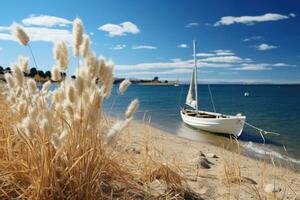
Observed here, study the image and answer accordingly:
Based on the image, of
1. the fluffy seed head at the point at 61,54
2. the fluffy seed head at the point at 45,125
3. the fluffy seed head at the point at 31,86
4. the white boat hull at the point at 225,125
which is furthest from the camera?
the white boat hull at the point at 225,125

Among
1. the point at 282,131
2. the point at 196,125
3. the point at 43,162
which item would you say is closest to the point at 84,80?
the point at 43,162

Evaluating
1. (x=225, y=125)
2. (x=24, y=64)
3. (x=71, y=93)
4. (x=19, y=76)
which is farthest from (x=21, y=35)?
(x=225, y=125)

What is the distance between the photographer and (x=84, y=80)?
223 centimetres

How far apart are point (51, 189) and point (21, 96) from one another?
3.41 feet

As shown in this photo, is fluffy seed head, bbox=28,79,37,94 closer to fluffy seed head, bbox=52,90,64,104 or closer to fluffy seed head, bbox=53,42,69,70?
fluffy seed head, bbox=52,90,64,104

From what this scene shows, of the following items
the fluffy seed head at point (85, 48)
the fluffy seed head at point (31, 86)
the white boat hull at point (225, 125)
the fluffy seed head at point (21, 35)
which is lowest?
the white boat hull at point (225, 125)

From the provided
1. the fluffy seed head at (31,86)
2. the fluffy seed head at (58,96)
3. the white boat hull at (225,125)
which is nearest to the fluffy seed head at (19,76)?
the fluffy seed head at (31,86)

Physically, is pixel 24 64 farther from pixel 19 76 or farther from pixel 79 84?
pixel 79 84

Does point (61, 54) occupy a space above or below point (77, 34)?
below

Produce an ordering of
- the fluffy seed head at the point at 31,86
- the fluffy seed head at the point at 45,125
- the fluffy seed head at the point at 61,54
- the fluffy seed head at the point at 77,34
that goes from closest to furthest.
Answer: the fluffy seed head at the point at 45,125 < the fluffy seed head at the point at 77,34 < the fluffy seed head at the point at 61,54 < the fluffy seed head at the point at 31,86

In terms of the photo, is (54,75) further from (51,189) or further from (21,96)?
(51,189)

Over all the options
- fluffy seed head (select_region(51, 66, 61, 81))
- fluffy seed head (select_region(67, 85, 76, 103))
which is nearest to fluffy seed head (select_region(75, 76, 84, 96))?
fluffy seed head (select_region(67, 85, 76, 103))

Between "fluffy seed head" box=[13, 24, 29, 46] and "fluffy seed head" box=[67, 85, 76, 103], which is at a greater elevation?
"fluffy seed head" box=[13, 24, 29, 46]

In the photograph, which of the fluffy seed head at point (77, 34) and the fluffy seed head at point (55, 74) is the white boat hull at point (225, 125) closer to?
the fluffy seed head at point (55, 74)
